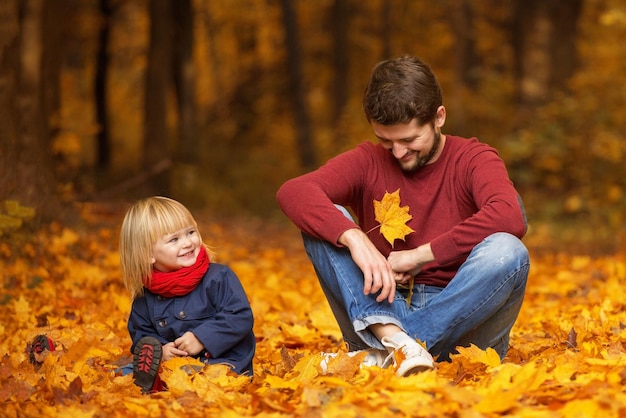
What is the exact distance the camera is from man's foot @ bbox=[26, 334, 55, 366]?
3656mm

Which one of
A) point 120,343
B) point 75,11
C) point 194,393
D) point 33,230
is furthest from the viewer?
point 75,11

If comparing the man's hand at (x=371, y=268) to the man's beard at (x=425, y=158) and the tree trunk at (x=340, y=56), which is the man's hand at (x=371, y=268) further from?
the tree trunk at (x=340, y=56)

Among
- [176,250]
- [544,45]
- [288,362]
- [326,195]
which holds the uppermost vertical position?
[544,45]

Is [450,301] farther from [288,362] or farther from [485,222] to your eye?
[288,362]

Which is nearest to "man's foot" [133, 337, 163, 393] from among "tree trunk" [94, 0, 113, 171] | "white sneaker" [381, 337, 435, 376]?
"white sneaker" [381, 337, 435, 376]

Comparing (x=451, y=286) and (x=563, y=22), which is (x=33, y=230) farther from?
(x=563, y=22)

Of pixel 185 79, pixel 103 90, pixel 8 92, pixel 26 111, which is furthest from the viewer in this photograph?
pixel 103 90

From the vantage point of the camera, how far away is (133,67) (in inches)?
1123

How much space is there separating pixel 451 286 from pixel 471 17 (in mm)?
21866

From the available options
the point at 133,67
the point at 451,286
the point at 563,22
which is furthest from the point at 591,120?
the point at 133,67

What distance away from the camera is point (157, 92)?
13.7 m

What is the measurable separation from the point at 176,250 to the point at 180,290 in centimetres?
16

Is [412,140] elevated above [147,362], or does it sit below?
above

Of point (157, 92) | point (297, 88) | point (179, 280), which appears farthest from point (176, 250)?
point (297, 88)
